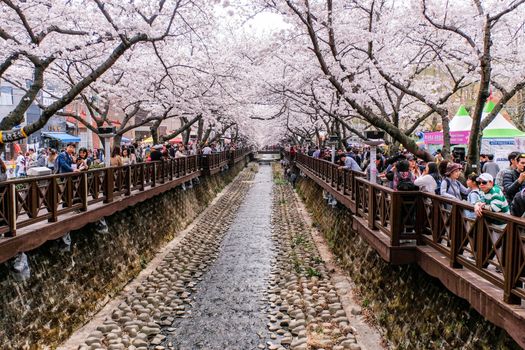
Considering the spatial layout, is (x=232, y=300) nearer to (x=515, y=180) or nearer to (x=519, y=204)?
(x=515, y=180)

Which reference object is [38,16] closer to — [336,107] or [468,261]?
[468,261]

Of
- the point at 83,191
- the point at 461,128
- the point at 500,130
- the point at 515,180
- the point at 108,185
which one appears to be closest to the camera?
the point at 515,180

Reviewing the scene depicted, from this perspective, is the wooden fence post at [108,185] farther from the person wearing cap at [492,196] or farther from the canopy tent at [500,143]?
the canopy tent at [500,143]

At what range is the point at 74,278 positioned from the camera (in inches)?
390

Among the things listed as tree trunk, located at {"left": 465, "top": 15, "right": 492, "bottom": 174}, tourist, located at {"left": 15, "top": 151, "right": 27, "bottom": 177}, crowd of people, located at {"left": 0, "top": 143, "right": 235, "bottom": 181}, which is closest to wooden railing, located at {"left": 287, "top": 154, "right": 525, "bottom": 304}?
tree trunk, located at {"left": 465, "top": 15, "right": 492, "bottom": 174}

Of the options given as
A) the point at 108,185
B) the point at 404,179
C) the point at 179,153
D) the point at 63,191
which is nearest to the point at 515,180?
the point at 404,179

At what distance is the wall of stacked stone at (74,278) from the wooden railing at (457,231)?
6088 mm

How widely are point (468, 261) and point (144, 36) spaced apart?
762 cm

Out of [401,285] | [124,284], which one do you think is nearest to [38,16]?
[124,284]

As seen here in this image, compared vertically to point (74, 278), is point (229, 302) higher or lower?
lower

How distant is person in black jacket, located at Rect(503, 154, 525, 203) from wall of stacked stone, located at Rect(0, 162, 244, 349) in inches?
326

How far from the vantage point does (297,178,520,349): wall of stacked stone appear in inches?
234

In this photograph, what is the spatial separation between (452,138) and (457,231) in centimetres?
1627

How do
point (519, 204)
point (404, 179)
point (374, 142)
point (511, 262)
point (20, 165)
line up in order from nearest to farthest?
1. point (511, 262)
2. point (519, 204)
3. point (404, 179)
4. point (374, 142)
5. point (20, 165)
